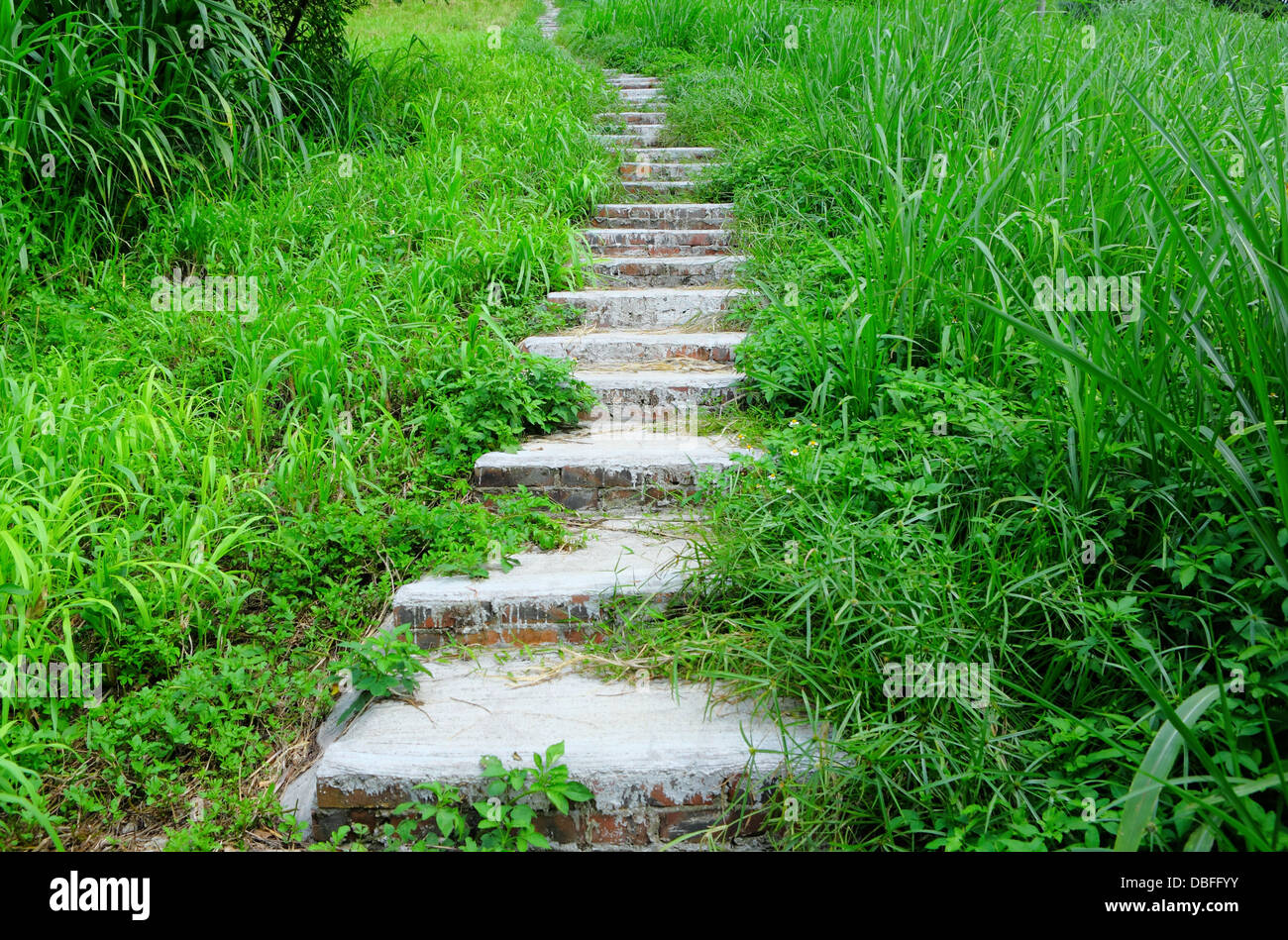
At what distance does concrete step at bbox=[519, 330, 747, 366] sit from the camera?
12.0 ft

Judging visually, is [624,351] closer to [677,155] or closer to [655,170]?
[655,170]

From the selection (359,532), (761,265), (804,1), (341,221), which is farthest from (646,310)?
(804,1)

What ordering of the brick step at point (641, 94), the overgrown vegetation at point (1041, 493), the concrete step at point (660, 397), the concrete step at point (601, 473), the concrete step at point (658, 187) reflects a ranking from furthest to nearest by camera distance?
the brick step at point (641, 94)
the concrete step at point (658, 187)
the concrete step at point (660, 397)
the concrete step at point (601, 473)
the overgrown vegetation at point (1041, 493)

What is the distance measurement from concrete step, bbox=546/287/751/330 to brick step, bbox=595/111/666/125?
3.18 meters

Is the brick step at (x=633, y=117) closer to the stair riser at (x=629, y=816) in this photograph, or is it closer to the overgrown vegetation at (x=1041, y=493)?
the overgrown vegetation at (x=1041, y=493)

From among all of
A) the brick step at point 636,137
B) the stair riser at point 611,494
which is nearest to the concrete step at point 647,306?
the stair riser at point 611,494

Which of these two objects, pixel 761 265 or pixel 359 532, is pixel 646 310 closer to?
pixel 761 265

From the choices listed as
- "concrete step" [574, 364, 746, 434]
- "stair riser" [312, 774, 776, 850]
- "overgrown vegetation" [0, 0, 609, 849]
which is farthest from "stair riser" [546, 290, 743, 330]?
"stair riser" [312, 774, 776, 850]

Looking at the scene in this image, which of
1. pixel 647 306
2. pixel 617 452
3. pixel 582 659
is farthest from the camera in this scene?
pixel 647 306

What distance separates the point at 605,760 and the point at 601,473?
47.6 inches

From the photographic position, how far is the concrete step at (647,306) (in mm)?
4078

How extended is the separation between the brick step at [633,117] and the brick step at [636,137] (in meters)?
0.09

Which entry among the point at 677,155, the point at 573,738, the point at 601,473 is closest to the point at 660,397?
the point at 601,473

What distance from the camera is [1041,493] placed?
216cm
